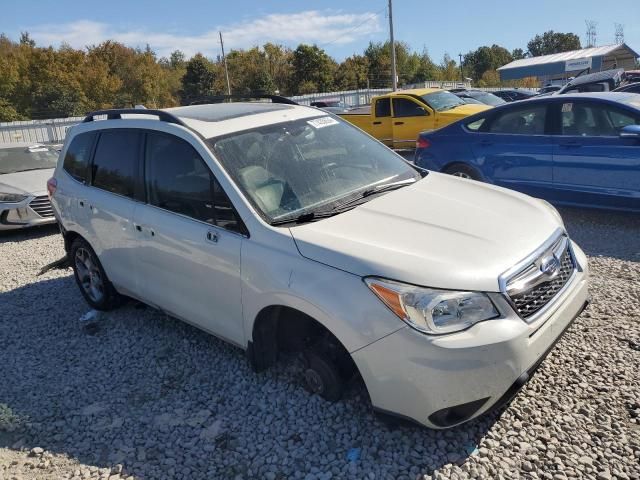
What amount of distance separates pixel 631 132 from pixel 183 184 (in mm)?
4827

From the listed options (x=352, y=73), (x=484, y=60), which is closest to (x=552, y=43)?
(x=484, y=60)

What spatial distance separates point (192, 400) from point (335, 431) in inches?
40.9

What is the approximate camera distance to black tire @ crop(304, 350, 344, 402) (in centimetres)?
302

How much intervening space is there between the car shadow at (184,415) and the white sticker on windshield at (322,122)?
1810 mm

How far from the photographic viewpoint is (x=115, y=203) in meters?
4.21

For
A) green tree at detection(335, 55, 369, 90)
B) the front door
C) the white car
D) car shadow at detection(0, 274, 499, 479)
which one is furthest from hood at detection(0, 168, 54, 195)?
green tree at detection(335, 55, 369, 90)

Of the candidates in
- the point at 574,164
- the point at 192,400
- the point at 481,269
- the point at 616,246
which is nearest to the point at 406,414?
the point at 481,269

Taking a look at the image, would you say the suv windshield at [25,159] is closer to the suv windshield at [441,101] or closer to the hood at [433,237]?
the hood at [433,237]

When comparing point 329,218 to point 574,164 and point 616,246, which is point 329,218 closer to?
point 616,246

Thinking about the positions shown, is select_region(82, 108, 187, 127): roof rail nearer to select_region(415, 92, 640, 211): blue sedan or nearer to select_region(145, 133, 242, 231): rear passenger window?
select_region(145, 133, 242, 231): rear passenger window

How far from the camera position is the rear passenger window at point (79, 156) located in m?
4.75

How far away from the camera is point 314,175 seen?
3.50 metres

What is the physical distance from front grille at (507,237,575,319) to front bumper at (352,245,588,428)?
3.5 inches

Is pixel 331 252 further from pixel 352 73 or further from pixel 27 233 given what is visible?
pixel 352 73
